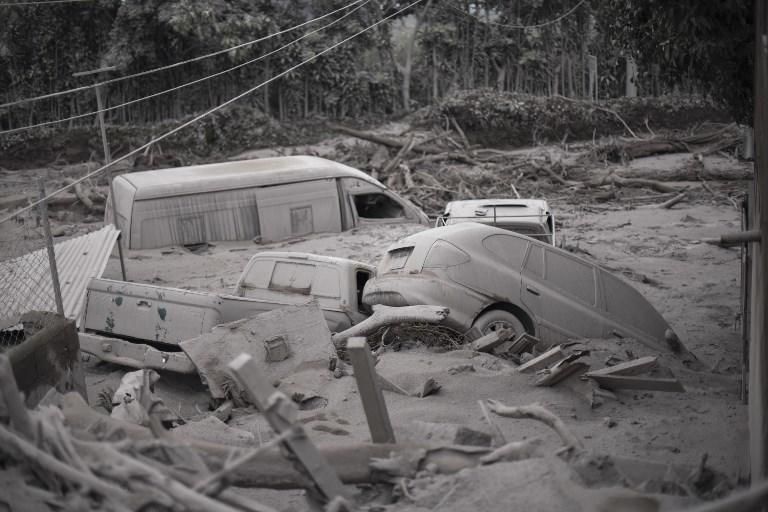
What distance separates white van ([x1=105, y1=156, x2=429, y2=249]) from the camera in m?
15.4

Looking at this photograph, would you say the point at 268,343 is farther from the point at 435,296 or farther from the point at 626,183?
the point at 626,183

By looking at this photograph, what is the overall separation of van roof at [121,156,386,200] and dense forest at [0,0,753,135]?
985 centimetres

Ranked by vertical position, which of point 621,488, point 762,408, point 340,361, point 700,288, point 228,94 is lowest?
point 700,288

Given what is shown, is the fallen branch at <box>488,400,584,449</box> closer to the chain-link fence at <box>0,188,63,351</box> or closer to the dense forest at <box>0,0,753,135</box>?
the chain-link fence at <box>0,188,63,351</box>

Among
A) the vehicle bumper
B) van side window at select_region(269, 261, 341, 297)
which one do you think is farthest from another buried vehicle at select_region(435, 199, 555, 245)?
the vehicle bumper

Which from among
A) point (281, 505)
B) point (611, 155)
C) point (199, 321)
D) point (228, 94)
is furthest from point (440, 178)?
Answer: point (281, 505)

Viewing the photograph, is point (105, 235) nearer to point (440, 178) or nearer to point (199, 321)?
point (199, 321)

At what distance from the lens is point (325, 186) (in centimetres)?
1609

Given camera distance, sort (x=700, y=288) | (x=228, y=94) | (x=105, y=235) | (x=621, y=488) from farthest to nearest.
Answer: (x=228, y=94) < (x=700, y=288) < (x=105, y=235) < (x=621, y=488)

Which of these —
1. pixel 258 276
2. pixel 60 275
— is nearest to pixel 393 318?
pixel 258 276

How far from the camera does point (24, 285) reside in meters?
9.19

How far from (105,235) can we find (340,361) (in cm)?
605

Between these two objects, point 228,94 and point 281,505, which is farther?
point 228,94

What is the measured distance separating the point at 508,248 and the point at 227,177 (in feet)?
25.0
